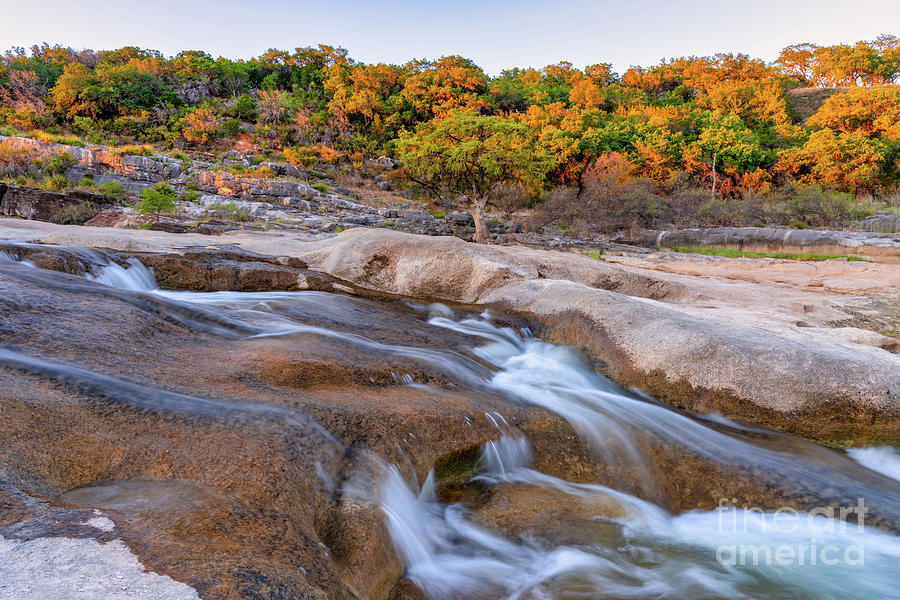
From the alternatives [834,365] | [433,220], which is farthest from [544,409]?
[433,220]

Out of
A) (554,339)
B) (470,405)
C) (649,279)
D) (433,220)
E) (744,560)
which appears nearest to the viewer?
(744,560)

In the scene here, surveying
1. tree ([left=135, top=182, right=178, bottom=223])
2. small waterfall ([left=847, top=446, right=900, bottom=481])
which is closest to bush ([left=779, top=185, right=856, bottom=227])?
small waterfall ([left=847, top=446, right=900, bottom=481])

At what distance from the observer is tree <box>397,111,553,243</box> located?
2281 centimetres

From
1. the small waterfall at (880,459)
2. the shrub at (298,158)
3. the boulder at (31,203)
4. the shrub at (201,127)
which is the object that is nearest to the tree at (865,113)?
the shrub at (298,158)

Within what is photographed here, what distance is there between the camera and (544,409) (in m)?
3.85

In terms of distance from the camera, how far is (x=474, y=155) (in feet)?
77.8

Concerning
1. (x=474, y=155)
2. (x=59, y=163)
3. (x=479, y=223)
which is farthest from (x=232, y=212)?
(x=474, y=155)

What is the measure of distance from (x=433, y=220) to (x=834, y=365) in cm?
2390

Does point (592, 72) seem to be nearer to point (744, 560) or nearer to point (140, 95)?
point (140, 95)

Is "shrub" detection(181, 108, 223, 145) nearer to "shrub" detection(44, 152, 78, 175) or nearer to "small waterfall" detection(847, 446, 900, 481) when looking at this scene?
"shrub" detection(44, 152, 78, 175)

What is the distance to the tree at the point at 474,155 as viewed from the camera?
2281cm

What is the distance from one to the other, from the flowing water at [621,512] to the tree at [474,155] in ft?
63.3

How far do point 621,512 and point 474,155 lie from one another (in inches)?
881

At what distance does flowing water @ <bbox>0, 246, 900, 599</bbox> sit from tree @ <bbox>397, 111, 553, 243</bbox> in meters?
19.3
